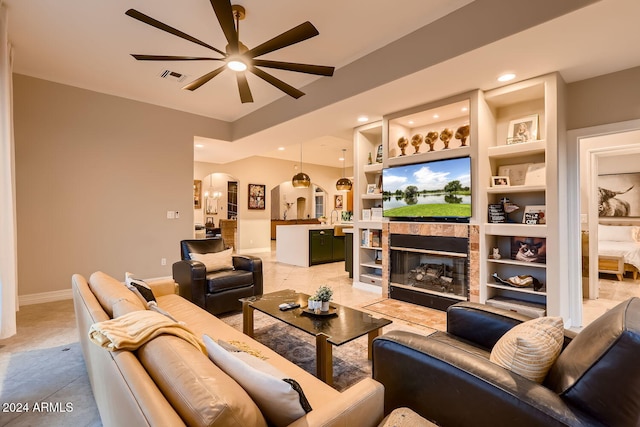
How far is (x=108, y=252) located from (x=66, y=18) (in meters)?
3.13

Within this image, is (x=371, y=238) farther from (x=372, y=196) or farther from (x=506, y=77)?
(x=506, y=77)

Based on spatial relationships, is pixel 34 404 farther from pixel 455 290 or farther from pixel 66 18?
pixel 455 290

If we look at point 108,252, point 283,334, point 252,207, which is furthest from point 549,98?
point 252,207

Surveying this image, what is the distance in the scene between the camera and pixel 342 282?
5.34 meters

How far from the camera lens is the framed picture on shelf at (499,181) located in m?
3.64

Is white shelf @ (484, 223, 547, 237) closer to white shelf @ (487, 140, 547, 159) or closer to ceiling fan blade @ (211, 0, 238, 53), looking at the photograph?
white shelf @ (487, 140, 547, 159)

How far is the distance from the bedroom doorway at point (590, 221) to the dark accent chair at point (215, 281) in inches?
141

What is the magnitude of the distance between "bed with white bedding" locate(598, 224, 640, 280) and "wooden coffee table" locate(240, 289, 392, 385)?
5.29 meters

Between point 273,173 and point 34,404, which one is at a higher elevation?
point 273,173

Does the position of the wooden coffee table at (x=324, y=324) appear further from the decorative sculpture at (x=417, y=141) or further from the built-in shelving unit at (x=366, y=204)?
the decorative sculpture at (x=417, y=141)

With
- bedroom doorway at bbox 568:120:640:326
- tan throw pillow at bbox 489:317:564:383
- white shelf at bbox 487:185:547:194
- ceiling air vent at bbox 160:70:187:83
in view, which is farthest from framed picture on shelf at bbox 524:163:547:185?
ceiling air vent at bbox 160:70:187:83

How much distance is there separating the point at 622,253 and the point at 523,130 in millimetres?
3601

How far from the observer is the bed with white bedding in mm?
5160

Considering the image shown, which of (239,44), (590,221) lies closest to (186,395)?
(239,44)
